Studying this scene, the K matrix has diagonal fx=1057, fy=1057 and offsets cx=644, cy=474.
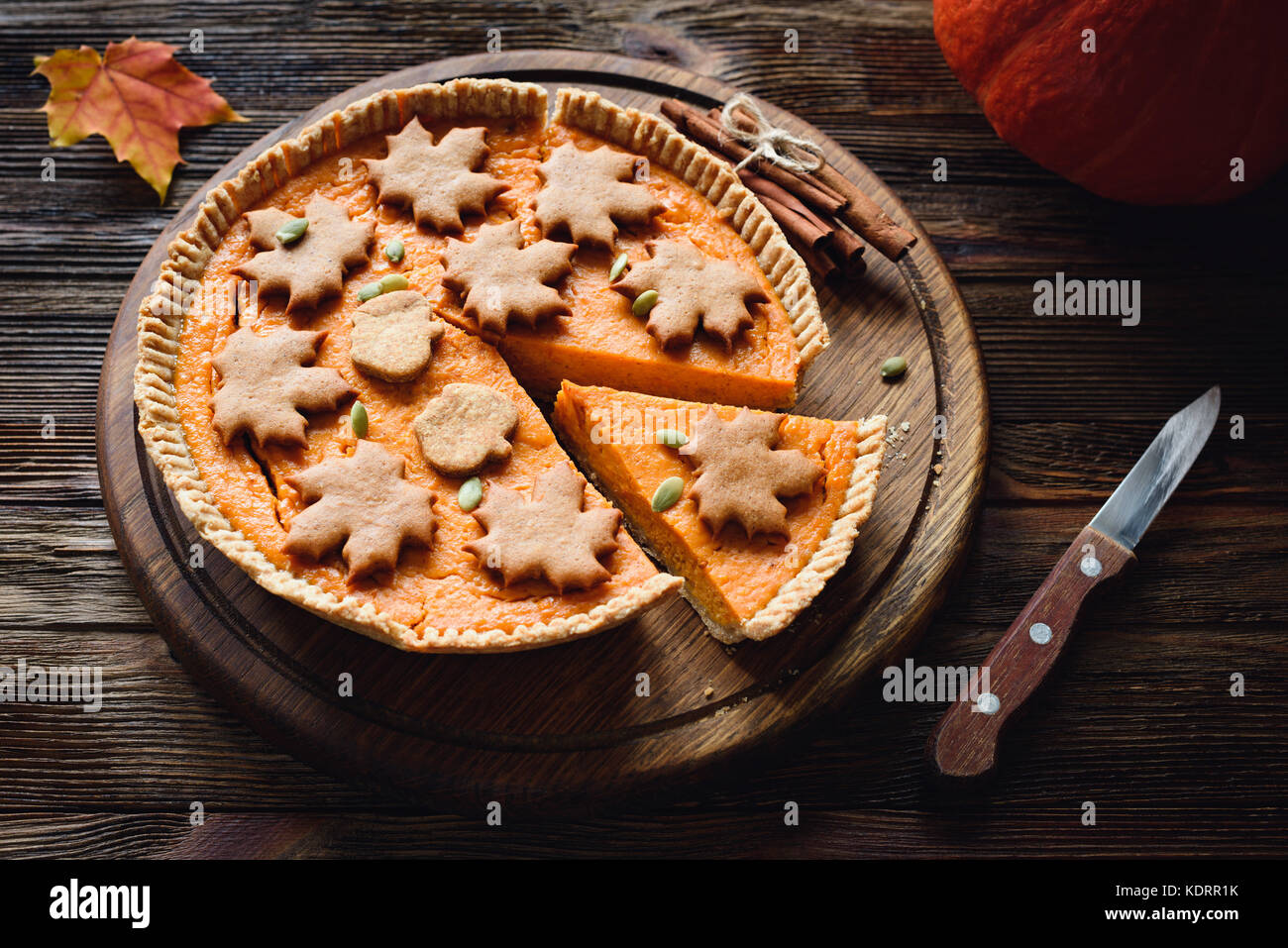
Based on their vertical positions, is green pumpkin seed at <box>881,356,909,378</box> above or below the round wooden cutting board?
above

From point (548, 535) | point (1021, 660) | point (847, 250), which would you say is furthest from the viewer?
point (847, 250)

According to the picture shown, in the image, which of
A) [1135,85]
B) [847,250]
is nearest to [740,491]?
[847,250]

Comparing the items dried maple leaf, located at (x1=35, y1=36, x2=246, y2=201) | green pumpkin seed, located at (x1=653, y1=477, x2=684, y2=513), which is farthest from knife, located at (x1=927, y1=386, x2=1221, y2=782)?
dried maple leaf, located at (x1=35, y1=36, x2=246, y2=201)

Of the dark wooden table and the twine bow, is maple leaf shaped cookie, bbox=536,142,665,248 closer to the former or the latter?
the twine bow

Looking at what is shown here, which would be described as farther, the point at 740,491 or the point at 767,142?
the point at 767,142

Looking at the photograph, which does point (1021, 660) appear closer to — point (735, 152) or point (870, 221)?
point (870, 221)
